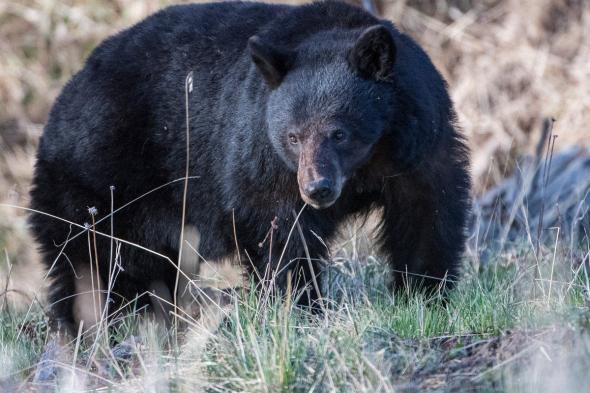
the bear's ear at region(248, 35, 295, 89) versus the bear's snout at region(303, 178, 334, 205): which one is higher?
the bear's ear at region(248, 35, 295, 89)

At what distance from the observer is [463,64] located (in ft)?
39.5

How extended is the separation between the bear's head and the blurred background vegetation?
18.3 feet

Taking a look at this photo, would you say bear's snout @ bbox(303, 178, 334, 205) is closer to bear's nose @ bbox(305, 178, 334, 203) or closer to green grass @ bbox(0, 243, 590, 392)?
→ bear's nose @ bbox(305, 178, 334, 203)

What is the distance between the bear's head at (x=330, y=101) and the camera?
16.6 feet

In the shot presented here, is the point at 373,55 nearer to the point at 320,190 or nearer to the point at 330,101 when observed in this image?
the point at 330,101

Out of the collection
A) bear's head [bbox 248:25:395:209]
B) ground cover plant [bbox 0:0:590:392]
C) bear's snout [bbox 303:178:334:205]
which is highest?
bear's head [bbox 248:25:395:209]

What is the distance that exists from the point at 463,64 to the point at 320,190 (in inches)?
297

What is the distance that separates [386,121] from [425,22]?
7.57 metres

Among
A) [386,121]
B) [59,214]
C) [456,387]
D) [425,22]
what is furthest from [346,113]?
[425,22]

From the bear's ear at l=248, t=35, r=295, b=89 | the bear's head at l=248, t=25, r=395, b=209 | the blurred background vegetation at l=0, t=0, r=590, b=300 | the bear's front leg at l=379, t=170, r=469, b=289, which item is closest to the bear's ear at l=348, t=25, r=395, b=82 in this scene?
the bear's head at l=248, t=25, r=395, b=209

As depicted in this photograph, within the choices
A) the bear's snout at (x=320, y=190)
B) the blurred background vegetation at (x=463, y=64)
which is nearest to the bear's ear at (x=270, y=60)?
the bear's snout at (x=320, y=190)

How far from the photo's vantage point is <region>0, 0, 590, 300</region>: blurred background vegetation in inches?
451

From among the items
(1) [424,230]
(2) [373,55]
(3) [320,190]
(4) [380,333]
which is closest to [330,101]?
(2) [373,55]

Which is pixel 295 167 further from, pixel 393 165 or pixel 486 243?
pixel 486 243
